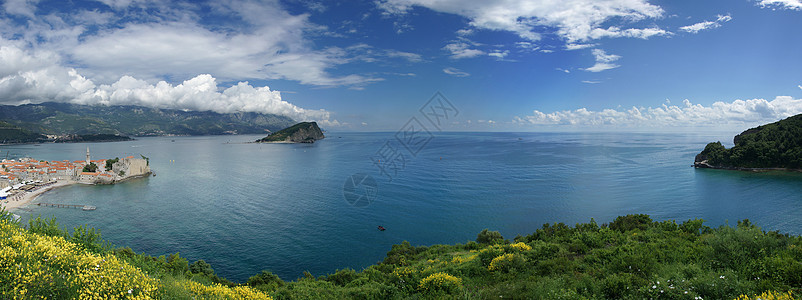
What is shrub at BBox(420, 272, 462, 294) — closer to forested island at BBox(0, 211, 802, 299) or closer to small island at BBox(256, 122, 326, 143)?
forested island at BBox(0, 211, 802, 299)

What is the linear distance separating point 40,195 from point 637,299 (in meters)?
75.8

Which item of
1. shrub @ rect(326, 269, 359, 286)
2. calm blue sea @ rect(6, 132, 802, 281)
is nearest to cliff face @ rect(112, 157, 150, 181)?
calm blue sea @ rect(6, 132, 802, 281)

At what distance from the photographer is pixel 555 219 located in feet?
117

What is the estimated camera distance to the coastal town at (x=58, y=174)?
53641 millimetres

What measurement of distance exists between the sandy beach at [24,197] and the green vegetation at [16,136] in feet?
579

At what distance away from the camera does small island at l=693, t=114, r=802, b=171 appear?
6297cm

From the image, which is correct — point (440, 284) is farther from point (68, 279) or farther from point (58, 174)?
point (58, 174)

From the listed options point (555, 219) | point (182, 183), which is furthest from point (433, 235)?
point (182, 183)

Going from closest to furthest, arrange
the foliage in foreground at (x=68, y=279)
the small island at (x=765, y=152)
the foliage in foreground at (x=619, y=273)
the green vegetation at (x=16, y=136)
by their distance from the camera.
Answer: the foliage in foreground at (x=68, y=279) < the foliage in foreground at (x=619, y=273) < the small island at (x=765, y=152) < the green vegetation at (x=16, y=136)

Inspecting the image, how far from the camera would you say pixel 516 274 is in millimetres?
14078

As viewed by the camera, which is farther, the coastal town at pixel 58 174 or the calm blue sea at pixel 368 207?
the coastal town at pixel 58 174

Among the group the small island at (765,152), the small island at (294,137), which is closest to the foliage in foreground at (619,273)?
the small island at (765,152)

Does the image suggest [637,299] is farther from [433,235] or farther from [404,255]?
[433,235]

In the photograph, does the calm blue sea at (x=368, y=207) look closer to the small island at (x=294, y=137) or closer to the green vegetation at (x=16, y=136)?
the small island at (x=294, y=137)
